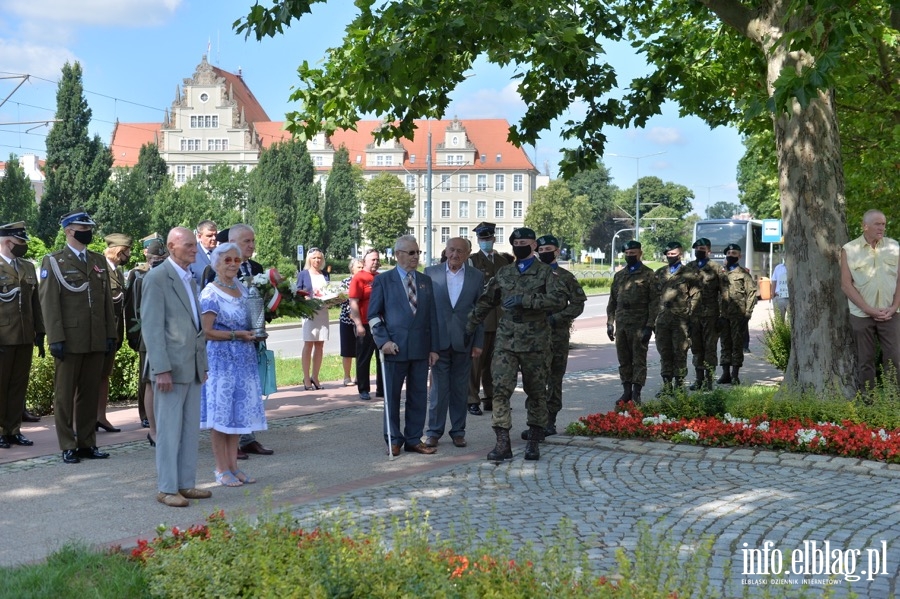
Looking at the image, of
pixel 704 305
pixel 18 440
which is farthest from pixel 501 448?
pixel 704 305

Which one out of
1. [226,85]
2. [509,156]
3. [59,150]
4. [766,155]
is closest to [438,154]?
[509,156]

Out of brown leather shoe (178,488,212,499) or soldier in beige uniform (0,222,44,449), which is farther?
soldier in beige uniform (0,222,44,449)

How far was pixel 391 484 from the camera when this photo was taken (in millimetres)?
7949

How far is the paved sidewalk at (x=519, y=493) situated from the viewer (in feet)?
20.2

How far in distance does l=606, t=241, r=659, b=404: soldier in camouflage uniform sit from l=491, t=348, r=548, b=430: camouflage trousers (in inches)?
129

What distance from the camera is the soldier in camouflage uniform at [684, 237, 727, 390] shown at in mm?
14023

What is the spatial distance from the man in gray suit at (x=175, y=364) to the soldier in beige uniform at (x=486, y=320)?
15.6 ft

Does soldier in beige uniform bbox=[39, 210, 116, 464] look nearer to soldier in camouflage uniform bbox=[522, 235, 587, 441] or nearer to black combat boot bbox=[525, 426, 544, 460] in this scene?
black combat boot bbox=[525, 426, 544, 460]

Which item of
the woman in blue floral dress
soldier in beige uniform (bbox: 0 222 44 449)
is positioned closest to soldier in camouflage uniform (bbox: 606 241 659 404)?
the woman in blue floral dress

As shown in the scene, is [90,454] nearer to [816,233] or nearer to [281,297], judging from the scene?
[281,297]

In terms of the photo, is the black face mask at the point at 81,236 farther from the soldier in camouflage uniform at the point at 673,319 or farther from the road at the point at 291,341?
the road at the point at 291,341

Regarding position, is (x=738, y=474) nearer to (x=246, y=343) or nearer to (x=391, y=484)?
(x=391, y=484)

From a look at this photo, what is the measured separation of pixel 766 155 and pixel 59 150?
61221 mm

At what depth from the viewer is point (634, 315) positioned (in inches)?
493
